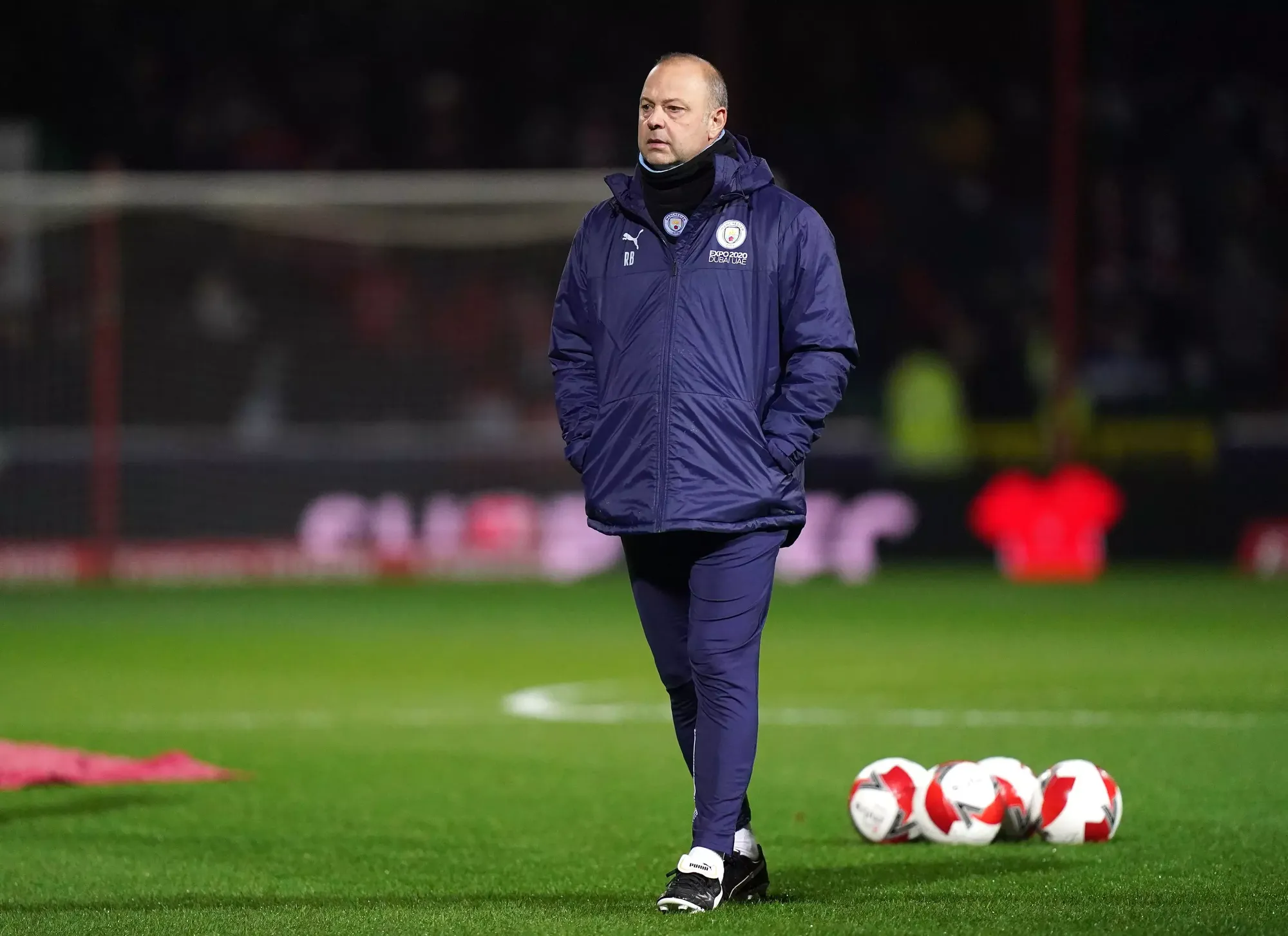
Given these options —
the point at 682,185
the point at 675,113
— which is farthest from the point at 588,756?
the point at 675,113

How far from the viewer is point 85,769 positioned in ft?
26.7

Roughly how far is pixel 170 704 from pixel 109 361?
9449 millimetres

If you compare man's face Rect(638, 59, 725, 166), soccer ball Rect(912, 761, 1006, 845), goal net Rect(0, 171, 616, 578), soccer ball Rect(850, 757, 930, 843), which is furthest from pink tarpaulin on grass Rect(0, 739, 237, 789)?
goal net Rect(0, 171, 616, 578)

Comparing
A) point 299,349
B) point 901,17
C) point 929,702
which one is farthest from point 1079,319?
point 929,702

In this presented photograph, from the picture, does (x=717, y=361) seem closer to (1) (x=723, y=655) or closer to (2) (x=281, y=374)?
(1) (x=723, y=655)

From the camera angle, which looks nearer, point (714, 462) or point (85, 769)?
point (714, 462)

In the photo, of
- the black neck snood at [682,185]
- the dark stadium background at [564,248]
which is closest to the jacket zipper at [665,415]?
the black neck snood at [682,185]

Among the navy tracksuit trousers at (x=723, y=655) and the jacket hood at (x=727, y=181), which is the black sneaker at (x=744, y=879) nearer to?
the navy tracksuit trousers at (x=723, y=655)

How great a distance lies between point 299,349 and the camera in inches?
825

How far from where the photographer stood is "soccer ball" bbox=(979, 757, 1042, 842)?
6.63m

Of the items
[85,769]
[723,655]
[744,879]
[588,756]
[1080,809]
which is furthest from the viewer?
[588,756]

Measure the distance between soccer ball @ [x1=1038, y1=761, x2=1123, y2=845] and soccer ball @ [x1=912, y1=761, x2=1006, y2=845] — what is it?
14 centimetres

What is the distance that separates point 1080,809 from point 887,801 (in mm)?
567

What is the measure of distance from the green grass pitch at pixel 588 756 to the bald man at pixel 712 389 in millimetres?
491
